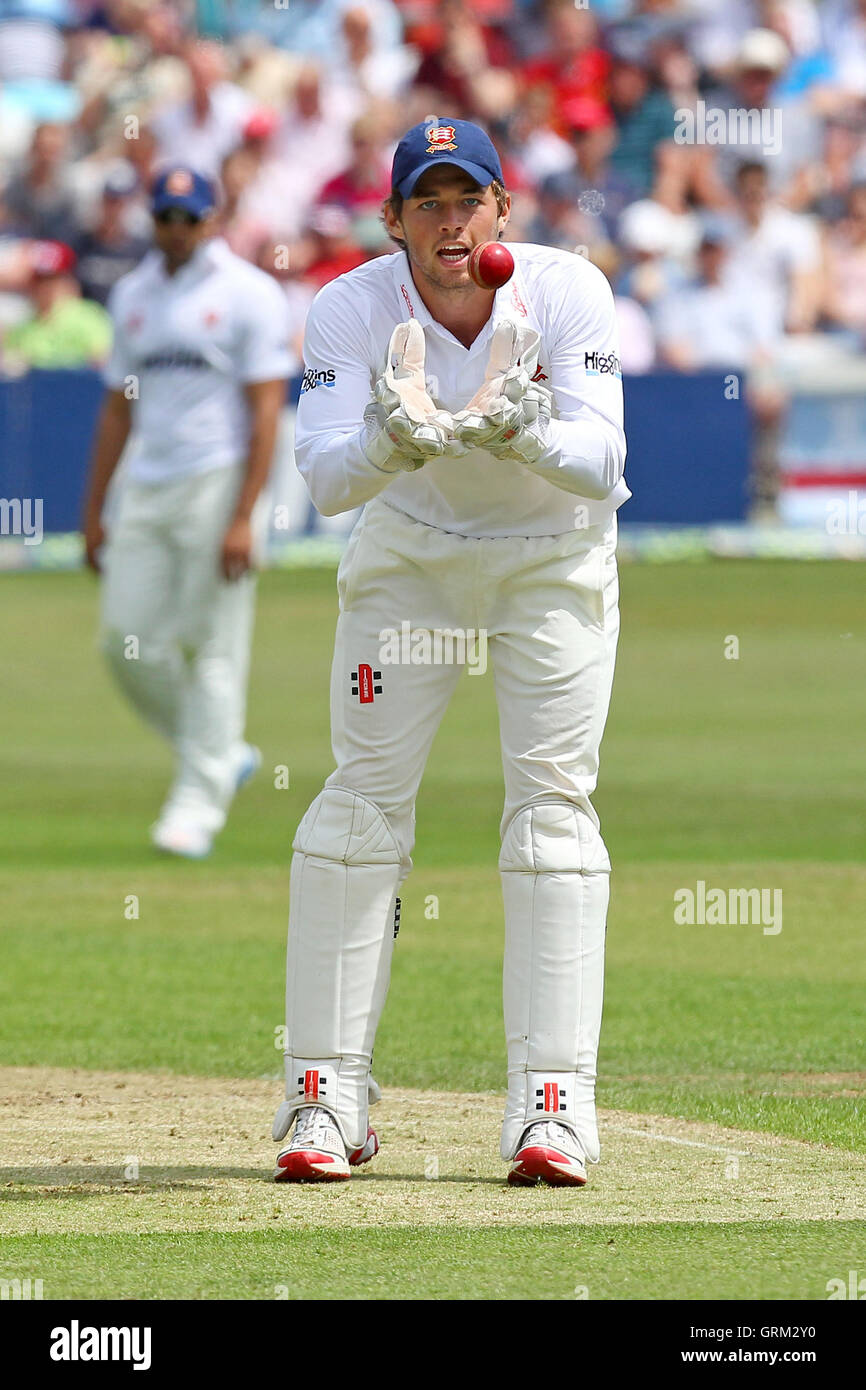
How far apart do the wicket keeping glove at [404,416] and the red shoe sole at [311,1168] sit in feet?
5.13

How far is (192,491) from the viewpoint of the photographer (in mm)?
10914

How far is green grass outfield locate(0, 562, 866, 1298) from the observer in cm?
471

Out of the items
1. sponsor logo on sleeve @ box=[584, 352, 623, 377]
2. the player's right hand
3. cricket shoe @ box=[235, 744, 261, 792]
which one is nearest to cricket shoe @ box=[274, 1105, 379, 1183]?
sponsor logo on sleeve @ box=[584, 352, 623, 377]

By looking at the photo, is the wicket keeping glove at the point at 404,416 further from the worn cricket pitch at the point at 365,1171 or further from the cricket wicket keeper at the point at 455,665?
the worn cricket pitch at the point at 365,1171

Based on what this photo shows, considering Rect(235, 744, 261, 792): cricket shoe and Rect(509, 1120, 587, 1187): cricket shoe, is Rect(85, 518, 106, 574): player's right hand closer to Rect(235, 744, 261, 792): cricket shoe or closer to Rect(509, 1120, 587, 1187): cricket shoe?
Rect(235, 744, 261, 792): cricket shoe

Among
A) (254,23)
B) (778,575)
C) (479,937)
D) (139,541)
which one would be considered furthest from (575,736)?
(254,23)

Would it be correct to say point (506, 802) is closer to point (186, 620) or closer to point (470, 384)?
point (470, 384)

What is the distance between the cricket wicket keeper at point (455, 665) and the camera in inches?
213

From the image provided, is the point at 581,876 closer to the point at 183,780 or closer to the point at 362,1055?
the point at 362,1055

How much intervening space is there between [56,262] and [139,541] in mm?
11241

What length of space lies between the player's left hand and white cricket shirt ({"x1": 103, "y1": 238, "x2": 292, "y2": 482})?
368mm

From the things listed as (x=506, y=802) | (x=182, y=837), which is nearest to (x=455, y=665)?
(x=506, y=802)

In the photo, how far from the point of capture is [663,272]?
21.8 meters

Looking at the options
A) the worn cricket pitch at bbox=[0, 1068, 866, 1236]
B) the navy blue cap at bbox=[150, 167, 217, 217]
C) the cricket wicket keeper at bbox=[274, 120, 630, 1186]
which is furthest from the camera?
the navy blue cap at bbox=[150, 167, 217, 217]
